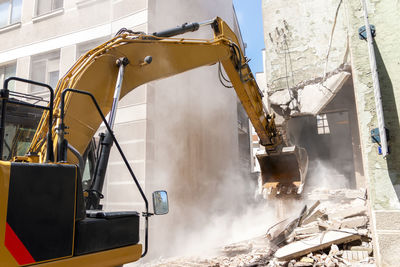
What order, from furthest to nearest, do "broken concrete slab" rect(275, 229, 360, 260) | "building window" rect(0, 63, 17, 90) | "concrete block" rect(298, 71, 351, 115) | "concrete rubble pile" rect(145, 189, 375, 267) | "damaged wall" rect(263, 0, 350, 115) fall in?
1. "building window" rect(0, 63, 17, 90)
2. "damaged wall" rect(263, 0, 350, 115)
3. "concrete block" rect(298, 71, 351, 115)
4. "broken concrete slab" rect(275, 229, 360, 260)
5. "concrete rubble pile" rect(145, 189, 375, 267)

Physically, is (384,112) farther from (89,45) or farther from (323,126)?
(323,126)

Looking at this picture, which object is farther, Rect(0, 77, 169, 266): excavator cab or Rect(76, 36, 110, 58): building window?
Rect(76, 36, 110, 58): building window

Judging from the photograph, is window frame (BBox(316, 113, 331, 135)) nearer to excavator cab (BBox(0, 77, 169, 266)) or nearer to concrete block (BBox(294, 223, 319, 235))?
concrete block (BBox(294, 223, 319, 235))

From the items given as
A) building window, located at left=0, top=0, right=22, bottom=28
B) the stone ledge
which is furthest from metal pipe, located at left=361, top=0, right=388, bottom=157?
building window, located at left=0, top=0, right=22, bottom=28

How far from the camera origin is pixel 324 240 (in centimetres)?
554

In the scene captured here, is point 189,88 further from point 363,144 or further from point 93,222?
point 93,222

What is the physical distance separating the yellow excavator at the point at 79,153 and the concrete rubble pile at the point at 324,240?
3.13 meters


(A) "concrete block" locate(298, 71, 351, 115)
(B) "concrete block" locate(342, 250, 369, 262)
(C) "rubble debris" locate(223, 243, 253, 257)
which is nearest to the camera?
(B) "concrete block" locate(342, 250, 369, 262)

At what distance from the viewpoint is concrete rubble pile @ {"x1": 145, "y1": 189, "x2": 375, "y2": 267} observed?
Result: 5.21 meters

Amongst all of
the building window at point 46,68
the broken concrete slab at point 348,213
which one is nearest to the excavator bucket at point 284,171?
the broken concrete slab at point 348,213

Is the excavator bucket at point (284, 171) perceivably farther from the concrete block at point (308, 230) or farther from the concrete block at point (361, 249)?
the concrete block at point (361, 249)

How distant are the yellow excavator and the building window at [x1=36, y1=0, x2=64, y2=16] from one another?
8.66 m

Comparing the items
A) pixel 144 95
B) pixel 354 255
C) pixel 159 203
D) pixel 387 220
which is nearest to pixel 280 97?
pixel 144 95

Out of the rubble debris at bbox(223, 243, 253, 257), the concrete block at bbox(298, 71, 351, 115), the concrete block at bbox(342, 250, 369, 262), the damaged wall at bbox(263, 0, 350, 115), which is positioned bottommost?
the rubble debris at bbox(223, 243, 253, 257)
